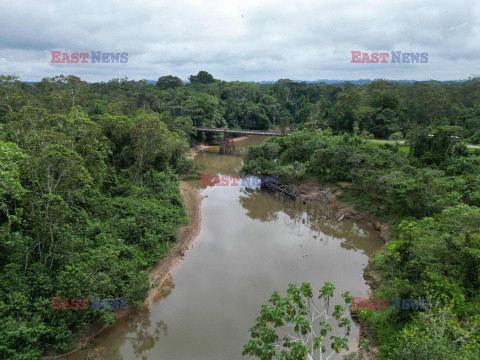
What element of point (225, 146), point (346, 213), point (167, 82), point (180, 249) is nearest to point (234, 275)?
point (180, 249)

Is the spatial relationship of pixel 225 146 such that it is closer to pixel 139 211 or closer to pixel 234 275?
pixel 139 211

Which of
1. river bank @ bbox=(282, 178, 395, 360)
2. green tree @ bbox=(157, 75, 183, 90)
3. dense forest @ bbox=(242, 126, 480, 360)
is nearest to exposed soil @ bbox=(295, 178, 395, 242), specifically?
river bank @ bbox=(282, 178, 395, 360)

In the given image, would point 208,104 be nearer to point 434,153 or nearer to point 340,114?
point 340,114

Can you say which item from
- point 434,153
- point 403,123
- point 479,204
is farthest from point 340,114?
point 479,204

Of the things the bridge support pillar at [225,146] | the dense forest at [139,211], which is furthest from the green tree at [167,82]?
the dense forest at [139,211]

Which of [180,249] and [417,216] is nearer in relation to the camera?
[417,216]

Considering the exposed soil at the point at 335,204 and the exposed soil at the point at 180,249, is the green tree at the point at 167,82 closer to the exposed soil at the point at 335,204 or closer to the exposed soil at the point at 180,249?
the exposed soil at the point at 180,249

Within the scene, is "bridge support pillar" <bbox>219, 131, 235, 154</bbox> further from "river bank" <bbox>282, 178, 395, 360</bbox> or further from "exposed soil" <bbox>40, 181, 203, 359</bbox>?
"river bank" <bbox>282, 178, 395, 360</bbox>
